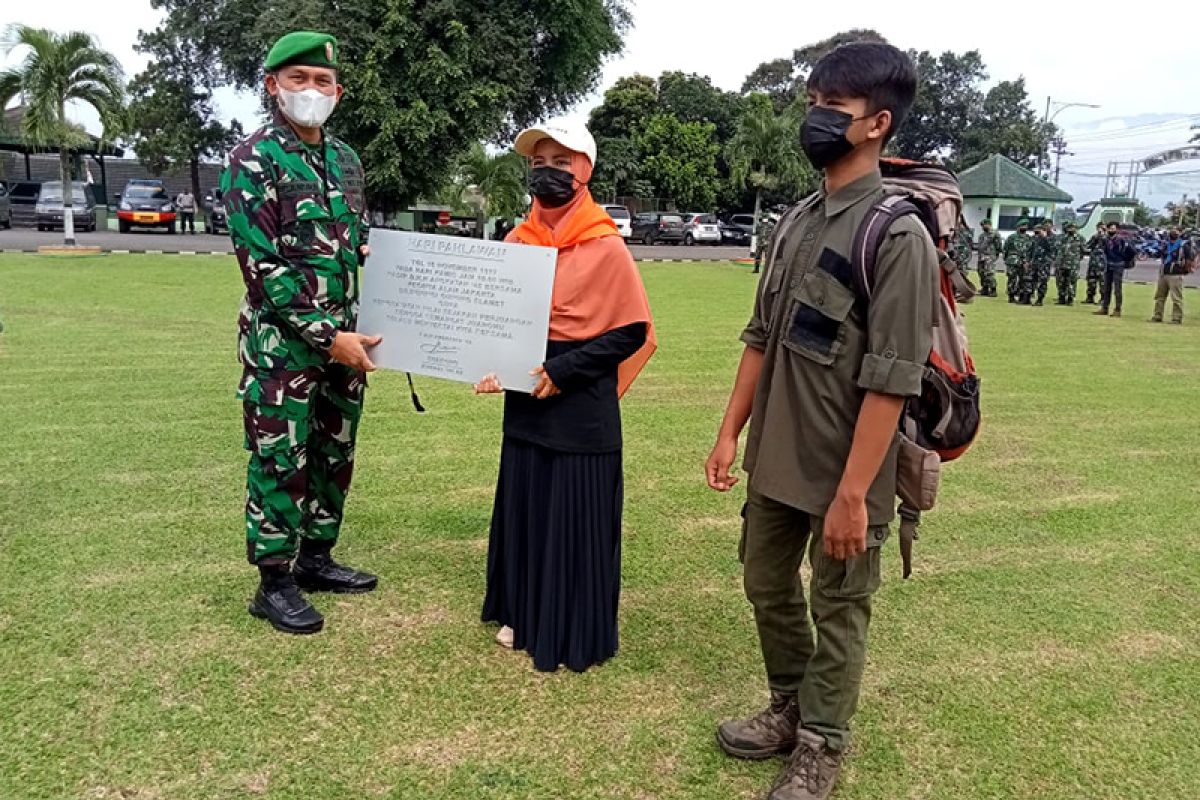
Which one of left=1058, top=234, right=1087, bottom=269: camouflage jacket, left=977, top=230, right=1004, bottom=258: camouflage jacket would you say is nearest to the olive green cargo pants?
left=1058, top=234, right=1087, bottom=269: camouflage jacket

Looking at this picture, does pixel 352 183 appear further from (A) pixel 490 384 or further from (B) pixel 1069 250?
(B) pixel 1069 250

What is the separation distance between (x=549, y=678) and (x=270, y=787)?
3.15 feet

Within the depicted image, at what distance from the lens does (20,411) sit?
624 centimetres

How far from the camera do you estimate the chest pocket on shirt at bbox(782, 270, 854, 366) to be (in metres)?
2.27

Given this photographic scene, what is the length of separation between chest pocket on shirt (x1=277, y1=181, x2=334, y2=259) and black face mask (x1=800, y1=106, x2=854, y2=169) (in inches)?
65.9

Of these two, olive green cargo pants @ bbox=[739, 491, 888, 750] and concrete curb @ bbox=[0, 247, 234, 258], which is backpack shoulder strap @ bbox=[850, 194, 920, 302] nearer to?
olive green cargo pants @ bbox=[739, 491, 888, 750]

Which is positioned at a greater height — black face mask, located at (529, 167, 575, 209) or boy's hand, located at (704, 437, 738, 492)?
black face mask, located at (529, 167, 575, 209)

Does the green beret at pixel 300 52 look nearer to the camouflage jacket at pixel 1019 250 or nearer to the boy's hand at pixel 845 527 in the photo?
the boy's hand at pixel 845 527

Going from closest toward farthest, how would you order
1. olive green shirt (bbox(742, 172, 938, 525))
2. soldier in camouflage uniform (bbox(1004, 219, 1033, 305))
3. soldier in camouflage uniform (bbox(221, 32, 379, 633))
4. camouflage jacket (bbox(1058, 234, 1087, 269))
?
olive green shirt (bbox(742, 172, 938, 525)) → soldier in camouflage uniform (bbox(221, 32, 379, 633)) → camouflage jacket (bbox(1058, 234, 1087, 269)) → soldier in camouflage uniform (bbox(1004, 219, 1033, 305))

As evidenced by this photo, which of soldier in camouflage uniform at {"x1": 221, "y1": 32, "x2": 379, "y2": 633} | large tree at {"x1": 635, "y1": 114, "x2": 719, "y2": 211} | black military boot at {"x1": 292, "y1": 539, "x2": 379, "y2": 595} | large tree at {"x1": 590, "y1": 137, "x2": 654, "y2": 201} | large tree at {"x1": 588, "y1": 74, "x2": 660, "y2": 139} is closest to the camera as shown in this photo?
soldier in camouflage uniform at {"x1": 221, "y1": 32, "x2": 379, "y2": 633}

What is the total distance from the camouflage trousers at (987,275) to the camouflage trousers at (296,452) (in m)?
17.8

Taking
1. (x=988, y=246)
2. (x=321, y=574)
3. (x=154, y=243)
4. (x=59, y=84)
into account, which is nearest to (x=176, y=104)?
(x=154, y=243)

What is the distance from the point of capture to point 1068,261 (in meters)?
17.1

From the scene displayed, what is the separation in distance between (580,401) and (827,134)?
1235 mm
